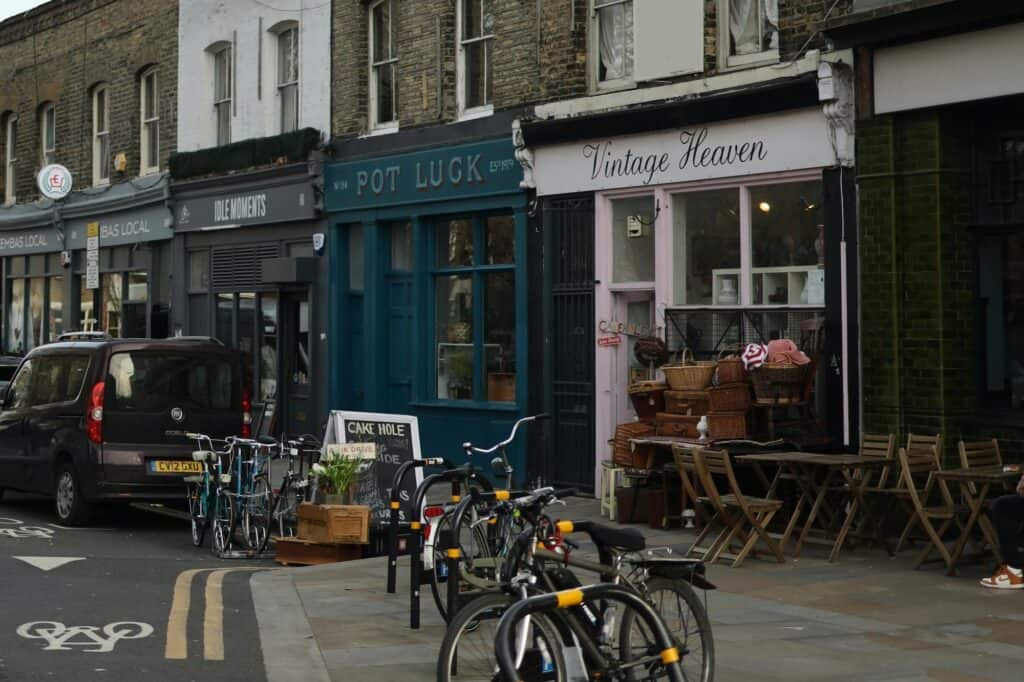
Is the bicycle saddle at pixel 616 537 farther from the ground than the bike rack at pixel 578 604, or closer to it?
farther from the ground

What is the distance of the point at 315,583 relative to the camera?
1198cm

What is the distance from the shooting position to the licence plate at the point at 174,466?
15.6 meters

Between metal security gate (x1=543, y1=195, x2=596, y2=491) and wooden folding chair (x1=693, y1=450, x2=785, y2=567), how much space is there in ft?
14.2

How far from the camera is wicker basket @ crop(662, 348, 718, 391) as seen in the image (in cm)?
1465

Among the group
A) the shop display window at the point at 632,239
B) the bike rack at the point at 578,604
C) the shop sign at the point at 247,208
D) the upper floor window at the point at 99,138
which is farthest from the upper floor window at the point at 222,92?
the bike rack at the point at 578,604

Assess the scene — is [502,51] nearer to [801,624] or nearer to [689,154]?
[689,154]

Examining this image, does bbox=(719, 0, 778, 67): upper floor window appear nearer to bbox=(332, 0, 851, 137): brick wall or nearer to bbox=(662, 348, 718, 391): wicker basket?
bbox=(332, 0, 851, 137): brick wall

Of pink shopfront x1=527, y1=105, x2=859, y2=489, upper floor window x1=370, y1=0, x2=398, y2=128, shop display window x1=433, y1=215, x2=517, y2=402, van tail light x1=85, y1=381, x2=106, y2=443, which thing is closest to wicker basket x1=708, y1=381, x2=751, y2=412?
pink shopfront x1=527, y1=105, x2=859, y2=489

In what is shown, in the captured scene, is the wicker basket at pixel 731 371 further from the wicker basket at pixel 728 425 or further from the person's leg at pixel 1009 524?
the person's leg at pixel 1009 524

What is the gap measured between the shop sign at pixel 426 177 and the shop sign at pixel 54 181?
9.74m

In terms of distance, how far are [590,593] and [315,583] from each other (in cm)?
595

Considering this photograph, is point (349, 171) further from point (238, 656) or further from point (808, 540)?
point (238, 656)

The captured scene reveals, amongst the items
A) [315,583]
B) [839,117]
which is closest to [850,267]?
[839,117]

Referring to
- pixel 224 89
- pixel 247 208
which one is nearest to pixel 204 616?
pixel 247 208
